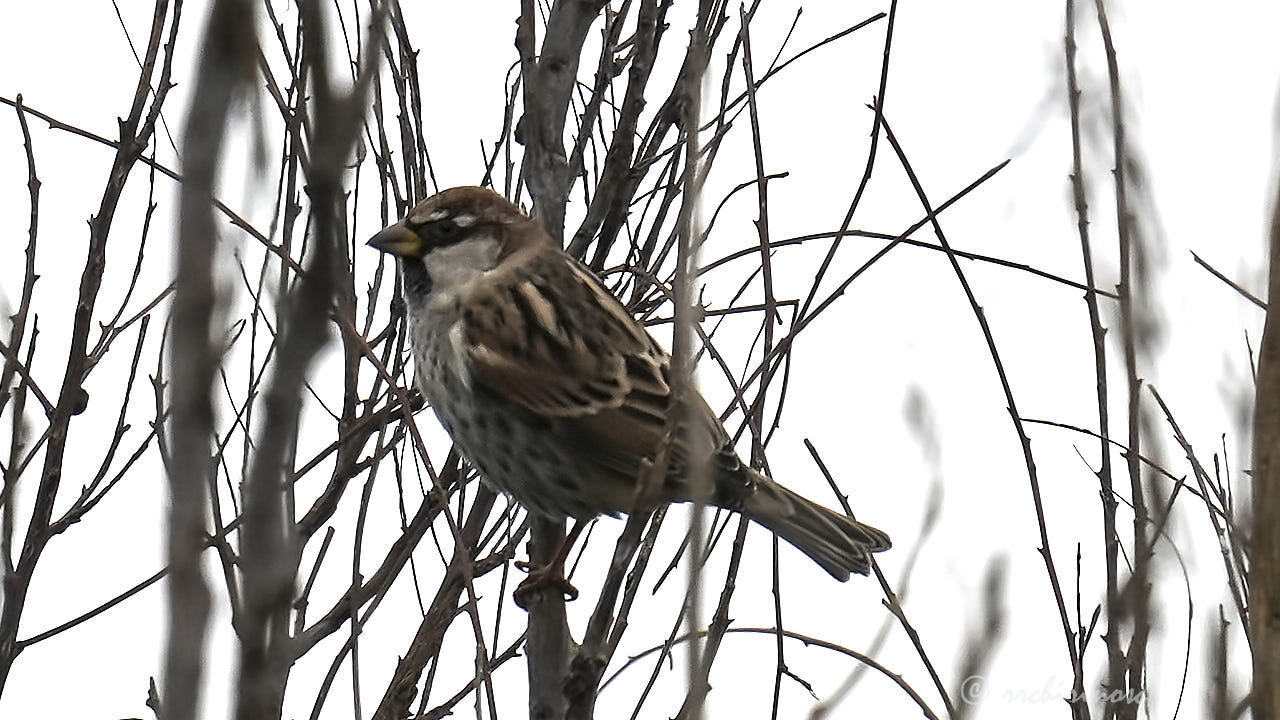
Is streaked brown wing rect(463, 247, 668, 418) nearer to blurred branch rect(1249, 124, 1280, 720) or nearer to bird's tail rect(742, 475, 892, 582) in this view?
bird's tail rect(742, 475, 892, 582)

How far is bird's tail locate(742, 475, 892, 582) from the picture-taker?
382 cm

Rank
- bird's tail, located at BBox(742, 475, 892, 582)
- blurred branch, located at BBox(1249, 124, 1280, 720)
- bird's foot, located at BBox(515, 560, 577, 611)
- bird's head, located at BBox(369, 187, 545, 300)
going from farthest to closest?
bird's head, located at BBox(369, 187, 545, 300) < bird's tail, located at BBox(742, 475, 892, 582) < bird's foot, located at BBox(515, 560, 577, 611) < blurred branch, located at BBox(1249, 124, 1280, 720)

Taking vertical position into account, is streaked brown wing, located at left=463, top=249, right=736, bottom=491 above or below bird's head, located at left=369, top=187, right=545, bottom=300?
below

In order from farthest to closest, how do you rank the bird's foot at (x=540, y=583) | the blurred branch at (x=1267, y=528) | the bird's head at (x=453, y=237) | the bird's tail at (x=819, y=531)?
1. the bird's head at (x=453, y=237)
2. the bird's tail at (x=819, y=531)
3. the bird's foot at (x=540, y=583)
4. the blurred branch at (x=1267, y=528)

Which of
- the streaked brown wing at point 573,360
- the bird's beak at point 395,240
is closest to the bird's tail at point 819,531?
the streaked brown wing at point 573,360

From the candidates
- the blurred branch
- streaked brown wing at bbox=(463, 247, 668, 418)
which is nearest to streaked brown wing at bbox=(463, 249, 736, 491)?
streaked brown wing at bbox=(463, 247, 668, 418)

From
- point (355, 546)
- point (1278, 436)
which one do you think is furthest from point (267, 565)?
point (355, 546)

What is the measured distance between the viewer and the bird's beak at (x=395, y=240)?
12.8 ft

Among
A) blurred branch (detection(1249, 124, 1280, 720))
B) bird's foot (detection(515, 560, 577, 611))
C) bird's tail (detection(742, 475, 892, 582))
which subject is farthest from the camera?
bird's tail (detection(742, 475, 892, 582))

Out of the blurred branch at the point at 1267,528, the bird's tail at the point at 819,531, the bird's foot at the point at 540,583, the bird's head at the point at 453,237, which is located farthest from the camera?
the bird's head at the point at 453,237

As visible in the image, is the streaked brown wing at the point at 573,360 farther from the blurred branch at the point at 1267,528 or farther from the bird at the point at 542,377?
the blurred branch at the point at 1267,528

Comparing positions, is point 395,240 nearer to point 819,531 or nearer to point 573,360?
point 573,360

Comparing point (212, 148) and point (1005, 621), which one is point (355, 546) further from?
point (212, 148)

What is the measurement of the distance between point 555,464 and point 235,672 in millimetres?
2855
